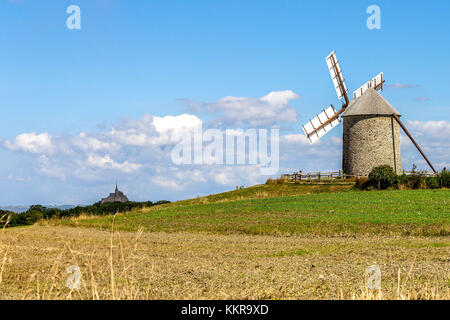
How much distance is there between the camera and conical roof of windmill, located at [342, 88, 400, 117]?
5194 centimetres

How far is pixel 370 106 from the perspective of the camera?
5241 cm

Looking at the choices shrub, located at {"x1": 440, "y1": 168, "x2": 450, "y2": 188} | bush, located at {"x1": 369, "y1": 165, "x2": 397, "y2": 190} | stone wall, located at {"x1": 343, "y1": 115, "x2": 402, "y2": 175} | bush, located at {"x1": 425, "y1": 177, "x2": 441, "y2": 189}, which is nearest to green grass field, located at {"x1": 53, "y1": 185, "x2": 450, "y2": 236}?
bush, located at {"x1": 369, "y1": 165, "x2": 397, "y2": 190}

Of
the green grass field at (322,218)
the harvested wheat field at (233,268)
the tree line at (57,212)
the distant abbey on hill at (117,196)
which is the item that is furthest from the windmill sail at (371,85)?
the harvested wheat field at (233,268)

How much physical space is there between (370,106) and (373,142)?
3901mm

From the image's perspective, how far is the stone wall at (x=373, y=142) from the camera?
51.7 m

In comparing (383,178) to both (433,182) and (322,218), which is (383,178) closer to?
(433,182)

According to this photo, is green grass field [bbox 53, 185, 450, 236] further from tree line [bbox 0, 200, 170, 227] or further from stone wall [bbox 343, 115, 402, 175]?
stone wall [bbox 343, 115, 402, 175]

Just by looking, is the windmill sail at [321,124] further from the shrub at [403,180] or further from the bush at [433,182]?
the bush at [433,182]

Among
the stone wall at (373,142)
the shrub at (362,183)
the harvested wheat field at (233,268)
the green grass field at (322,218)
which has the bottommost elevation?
the harvested wheat field at (233,268)

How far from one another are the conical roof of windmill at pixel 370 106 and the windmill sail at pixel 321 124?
2.94m

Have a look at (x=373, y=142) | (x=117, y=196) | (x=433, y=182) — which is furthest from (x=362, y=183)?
(x=117, y=196)

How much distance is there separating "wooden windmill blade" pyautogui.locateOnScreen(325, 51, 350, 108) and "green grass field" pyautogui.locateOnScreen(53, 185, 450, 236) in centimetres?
2040

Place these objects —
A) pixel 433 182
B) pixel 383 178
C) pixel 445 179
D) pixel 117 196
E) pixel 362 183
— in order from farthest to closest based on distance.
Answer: pixel 117 196 < pixel 362 183 < pixel 445 179 < pixel 433 182 < pixel 383 178
